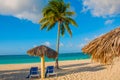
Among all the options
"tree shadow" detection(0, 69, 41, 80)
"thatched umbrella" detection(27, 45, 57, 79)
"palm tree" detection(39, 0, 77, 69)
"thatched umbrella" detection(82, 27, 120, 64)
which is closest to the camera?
"thatched umbrella" detection(82, 27, 120, 64)

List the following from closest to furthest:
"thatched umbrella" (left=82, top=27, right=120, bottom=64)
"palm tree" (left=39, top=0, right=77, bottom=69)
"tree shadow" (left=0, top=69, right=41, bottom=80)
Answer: "thatched umbrella" (left=82, top=27, right=120, bottom=64)
"tree shadow" (left=0, top=69, right=41, bottom=80)
"palm tree" (left=39, top=0, right=77, bottom=69)

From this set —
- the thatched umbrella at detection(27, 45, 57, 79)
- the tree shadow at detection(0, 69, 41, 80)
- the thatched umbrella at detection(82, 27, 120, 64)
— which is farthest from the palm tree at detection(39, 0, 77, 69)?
the thatched umbrella at detection(82, 27, 120, 64)

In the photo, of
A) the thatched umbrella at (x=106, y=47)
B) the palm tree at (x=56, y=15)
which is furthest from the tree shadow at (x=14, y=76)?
the thatched umbrella at (x=106, y=47)

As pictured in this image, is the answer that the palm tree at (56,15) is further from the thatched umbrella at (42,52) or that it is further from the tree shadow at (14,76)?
the thatched umbrella at (42,52)

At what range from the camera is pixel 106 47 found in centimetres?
566

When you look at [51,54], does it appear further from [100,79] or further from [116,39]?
[116,39]

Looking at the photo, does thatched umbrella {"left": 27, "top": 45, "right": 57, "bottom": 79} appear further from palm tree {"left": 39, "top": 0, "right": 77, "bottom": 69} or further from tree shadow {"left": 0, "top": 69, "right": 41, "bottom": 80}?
palm tree {"left": 39, "top": 0, "right": 77, "bottom": 69}

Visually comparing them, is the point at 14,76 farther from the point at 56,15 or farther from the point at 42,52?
the point at 56,15

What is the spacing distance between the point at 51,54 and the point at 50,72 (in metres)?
1.58

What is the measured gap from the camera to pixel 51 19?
23.9m

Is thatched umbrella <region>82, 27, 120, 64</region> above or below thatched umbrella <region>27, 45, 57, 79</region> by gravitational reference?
below

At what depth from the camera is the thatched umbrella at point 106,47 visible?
5641 mm

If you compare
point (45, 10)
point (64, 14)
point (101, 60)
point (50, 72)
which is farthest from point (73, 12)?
point (101, 60)

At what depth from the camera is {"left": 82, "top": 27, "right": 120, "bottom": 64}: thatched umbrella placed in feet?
18.5
